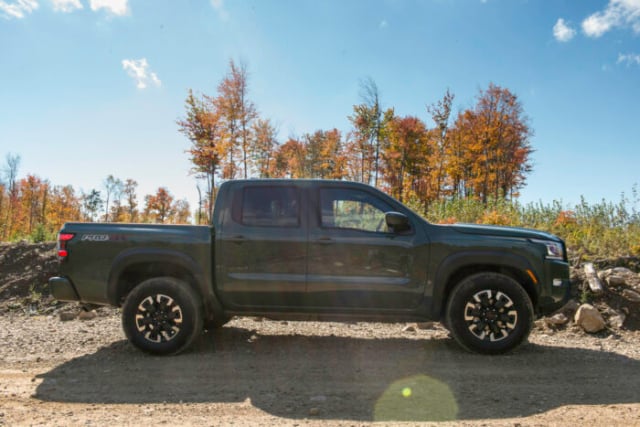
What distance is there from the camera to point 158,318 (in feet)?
16.4

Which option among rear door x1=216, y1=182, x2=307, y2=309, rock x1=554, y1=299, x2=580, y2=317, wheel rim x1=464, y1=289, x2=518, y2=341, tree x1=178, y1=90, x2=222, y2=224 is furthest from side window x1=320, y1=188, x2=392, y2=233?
tree x1=178, y1=90, x2=222, y2=224

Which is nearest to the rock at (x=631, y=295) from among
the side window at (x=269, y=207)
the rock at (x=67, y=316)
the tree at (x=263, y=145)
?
the side window at (x=269, y=207)

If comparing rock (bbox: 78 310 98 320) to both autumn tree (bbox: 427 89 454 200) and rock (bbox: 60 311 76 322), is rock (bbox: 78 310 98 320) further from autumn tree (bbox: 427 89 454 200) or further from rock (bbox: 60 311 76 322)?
autumn tree (bbox: 427 89 454 200)

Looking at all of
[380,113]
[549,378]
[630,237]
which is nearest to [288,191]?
[549,378]

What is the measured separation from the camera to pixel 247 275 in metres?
4.97

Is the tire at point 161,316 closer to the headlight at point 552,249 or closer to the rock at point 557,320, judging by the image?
the headlight at point 552,249

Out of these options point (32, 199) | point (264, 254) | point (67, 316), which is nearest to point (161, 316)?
point (264, 254)

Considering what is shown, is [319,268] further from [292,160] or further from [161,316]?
[292,160]

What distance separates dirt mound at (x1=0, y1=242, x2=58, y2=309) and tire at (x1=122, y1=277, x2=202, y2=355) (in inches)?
179

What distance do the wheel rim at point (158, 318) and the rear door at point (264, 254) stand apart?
0.58m

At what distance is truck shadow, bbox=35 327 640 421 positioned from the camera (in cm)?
359

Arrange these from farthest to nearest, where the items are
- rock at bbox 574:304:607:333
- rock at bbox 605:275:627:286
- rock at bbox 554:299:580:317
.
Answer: rock at bbox 605:275:627:286, rock at bbox 554:299:580:317, rock at bbox 574:304:607:333

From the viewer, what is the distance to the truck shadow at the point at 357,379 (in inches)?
141

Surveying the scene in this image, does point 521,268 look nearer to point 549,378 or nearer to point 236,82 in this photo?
point 549,378
